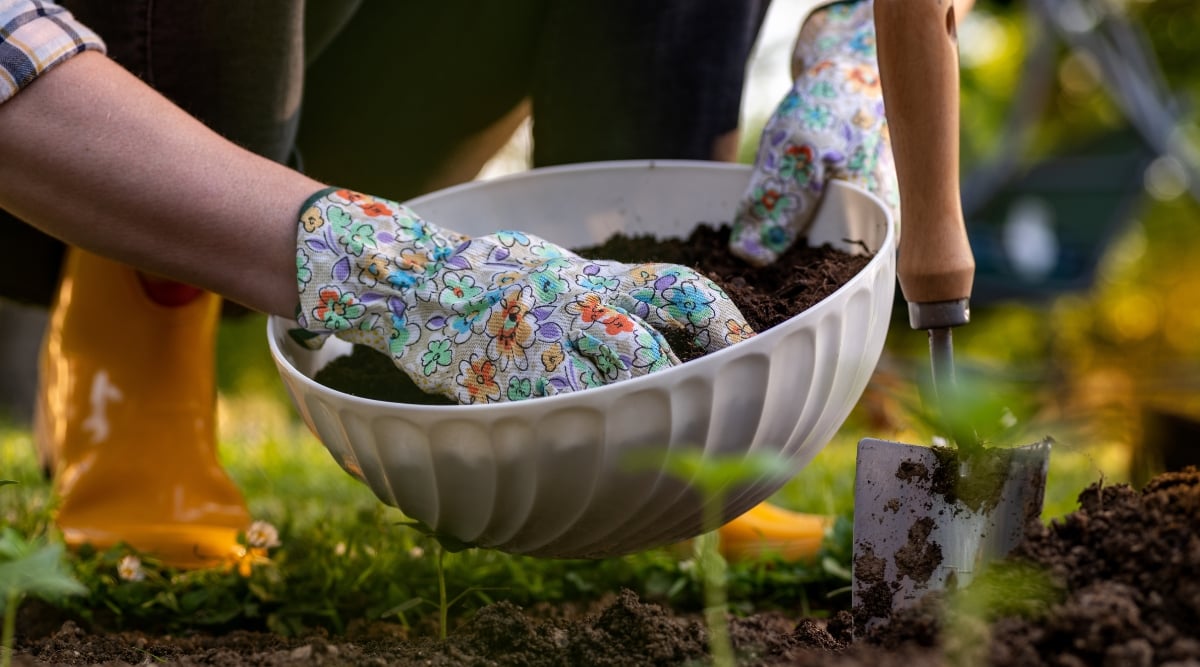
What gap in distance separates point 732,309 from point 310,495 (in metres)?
1.18

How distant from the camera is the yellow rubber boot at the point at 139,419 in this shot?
1328 mm

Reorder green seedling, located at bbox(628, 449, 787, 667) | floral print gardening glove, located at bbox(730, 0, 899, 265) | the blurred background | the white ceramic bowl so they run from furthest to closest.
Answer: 1. the blurred background
2. floral print gardening glove, located at bbox(730, 0, 899, 265)
3. the white ceramic bowl
4. green seedling, located at bbox(628, 449, 787, 667)

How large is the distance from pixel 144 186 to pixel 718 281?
1.63 feet

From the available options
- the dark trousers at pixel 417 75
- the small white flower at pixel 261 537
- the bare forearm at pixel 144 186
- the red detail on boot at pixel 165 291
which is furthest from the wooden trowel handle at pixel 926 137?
the red detail on boot at pixel 165 291

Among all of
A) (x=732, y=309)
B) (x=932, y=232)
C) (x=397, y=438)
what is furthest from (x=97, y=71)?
(x=932, y=232)

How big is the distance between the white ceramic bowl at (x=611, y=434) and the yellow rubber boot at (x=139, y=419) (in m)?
0.50

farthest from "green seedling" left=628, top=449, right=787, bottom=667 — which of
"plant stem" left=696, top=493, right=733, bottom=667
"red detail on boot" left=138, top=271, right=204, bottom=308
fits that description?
"red detail on boot" left=138, top=271, right=204, bottom=308

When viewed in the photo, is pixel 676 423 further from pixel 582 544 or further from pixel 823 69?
pixel 823 69

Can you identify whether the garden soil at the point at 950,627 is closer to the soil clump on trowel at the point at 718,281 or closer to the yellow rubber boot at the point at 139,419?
the soil clump on trowel at the point at 718,281

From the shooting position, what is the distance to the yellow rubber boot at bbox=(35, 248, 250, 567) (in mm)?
1328

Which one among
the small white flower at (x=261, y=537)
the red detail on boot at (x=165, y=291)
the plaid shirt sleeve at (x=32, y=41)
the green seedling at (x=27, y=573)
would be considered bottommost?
the small white flower at (x=261, y=537)

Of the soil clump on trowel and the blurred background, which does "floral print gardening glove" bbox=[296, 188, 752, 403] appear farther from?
the blurred background

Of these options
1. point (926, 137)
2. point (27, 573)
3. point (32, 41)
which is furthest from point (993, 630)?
point (32, 41)

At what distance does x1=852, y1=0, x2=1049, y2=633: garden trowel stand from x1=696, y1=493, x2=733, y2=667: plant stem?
0.39 feet
